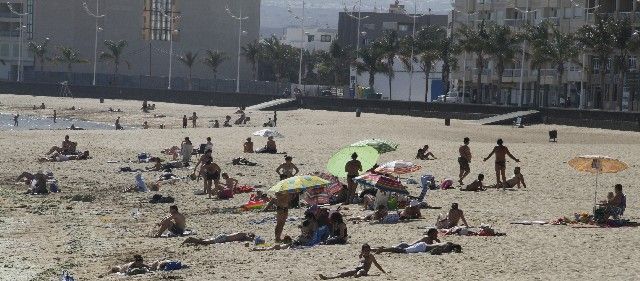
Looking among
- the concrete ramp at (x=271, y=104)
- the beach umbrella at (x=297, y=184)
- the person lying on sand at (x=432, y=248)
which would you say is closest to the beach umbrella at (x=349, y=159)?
the beach umbrella at (x=297, y=184)

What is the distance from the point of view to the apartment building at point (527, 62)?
68.3 metres

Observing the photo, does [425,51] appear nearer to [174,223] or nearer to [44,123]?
[44,123]

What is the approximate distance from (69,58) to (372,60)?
3124 cm

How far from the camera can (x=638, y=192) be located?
2788 cm

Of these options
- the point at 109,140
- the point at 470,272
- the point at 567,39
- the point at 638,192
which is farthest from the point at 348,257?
the point at 567,39

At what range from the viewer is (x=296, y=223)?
2378cm

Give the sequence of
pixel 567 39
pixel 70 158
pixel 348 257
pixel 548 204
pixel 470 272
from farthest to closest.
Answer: pixel 567 39
pixel 70 158
pixel 548 204
pixel 348 257
pixel 470 272

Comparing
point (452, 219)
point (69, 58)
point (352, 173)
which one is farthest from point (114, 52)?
point (452, 219)

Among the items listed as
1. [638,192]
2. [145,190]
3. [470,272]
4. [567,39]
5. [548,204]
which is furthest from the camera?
[567,39]

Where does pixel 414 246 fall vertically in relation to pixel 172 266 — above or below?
above

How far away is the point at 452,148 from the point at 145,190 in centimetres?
1373

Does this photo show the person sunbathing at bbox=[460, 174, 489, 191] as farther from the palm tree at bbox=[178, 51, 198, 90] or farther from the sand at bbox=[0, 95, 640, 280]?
the palm tree at bbox=[178, 51, 198, 90]

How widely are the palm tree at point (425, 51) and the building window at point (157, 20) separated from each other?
→ 32.2 meters

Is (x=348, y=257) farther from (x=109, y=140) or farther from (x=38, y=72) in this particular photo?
(x=38, y=72)
